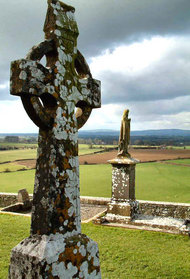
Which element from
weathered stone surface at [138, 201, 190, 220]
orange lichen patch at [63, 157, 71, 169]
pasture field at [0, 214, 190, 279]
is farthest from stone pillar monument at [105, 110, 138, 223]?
orange lichen patch at [63, 157, 71, 169]

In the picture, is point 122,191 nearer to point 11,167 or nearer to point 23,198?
point 23,198

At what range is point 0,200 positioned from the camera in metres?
14.9

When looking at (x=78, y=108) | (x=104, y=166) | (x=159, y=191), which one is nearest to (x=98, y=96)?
(x=78, y=108)

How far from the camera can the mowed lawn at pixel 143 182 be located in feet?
49.7

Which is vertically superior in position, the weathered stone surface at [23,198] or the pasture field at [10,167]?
the pasture field at [10,167]

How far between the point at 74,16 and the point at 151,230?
802 centimetres

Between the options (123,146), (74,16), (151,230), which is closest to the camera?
(74,16)

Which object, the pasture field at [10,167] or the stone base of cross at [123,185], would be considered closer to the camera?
the stone base of cross at [123,185]

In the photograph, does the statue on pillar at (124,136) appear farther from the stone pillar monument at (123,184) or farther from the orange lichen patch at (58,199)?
the orange lichen patch at (58,199)

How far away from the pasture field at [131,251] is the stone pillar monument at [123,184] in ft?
2.94

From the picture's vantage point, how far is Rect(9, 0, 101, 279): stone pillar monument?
2543mm

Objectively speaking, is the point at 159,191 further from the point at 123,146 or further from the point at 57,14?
the point at 57,14

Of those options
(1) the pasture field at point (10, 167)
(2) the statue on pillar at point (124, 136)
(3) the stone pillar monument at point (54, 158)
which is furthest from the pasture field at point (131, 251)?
(1) the pasture field at point (10, 167)

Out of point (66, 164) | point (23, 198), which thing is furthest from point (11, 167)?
point (66, 164)
